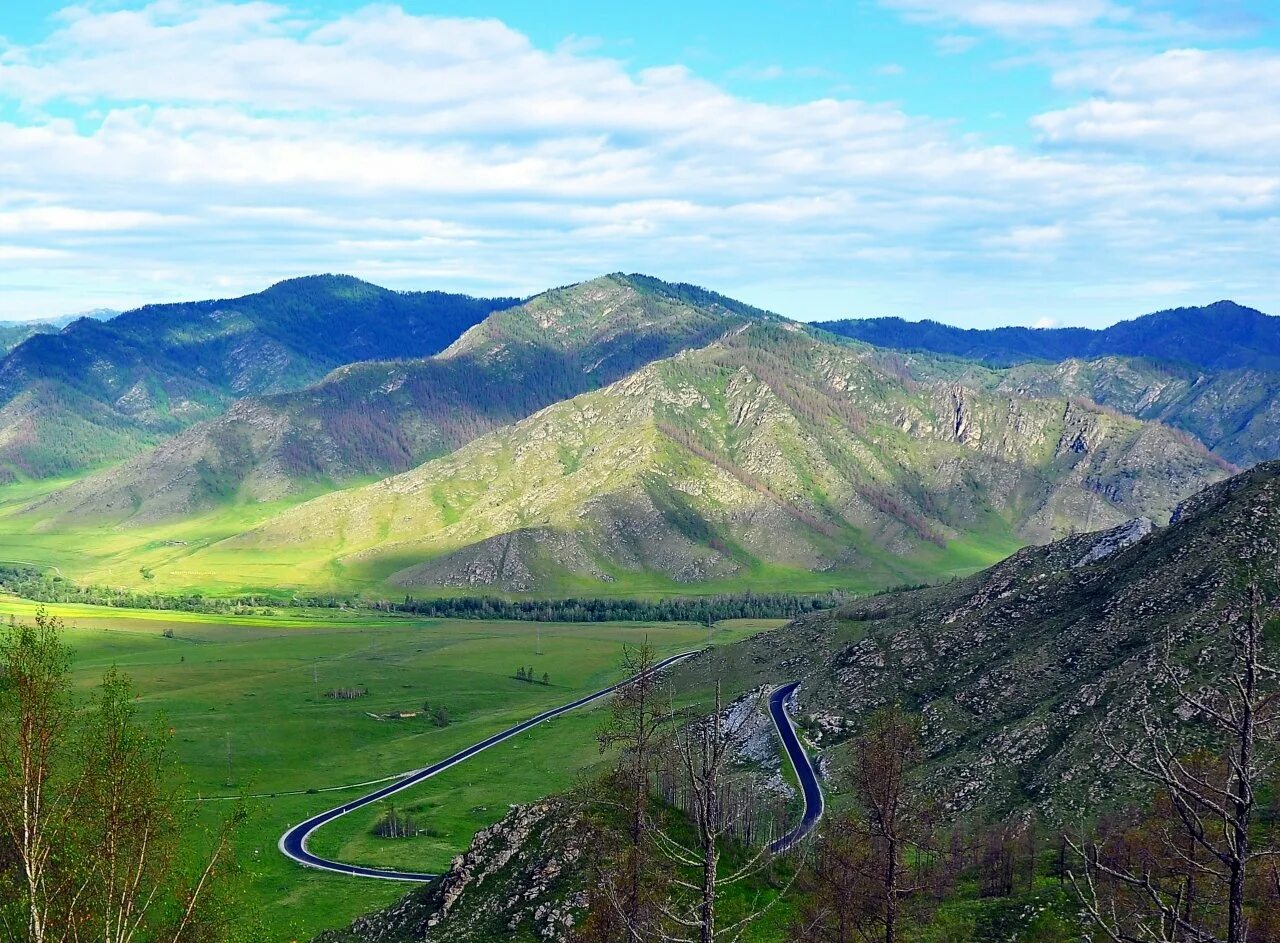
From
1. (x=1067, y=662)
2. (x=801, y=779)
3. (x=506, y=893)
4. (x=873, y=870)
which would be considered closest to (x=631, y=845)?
(x=873, y=870)

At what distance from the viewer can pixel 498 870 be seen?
3937 inches

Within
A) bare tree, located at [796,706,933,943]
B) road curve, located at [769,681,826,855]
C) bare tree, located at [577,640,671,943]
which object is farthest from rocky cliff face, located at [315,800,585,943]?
road curve, located at [769,681,826,855]

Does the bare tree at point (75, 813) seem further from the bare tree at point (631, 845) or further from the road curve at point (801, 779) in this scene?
the road curve at point (801, 779)

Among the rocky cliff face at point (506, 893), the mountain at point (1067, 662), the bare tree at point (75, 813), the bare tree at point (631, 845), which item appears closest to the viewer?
the bare tree at point (75, 813)

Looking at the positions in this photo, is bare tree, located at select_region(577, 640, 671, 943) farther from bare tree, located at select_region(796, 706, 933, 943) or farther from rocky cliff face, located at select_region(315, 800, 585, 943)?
bare tree, located at select_region(796, 706, 933, 943)

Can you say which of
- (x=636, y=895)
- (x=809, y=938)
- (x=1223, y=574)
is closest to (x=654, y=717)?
(x=636, y=895)

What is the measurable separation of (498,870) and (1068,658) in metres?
96.4

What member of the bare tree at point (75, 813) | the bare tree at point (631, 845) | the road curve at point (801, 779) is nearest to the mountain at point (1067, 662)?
the road curve at point (801, 779)

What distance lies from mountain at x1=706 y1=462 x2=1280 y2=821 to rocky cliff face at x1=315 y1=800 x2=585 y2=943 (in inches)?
2408

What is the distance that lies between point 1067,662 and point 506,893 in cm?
9682

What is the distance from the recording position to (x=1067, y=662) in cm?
16400

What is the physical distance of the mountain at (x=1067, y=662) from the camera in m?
141

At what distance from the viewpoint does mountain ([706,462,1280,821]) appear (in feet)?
461

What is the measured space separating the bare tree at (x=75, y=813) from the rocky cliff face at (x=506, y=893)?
38.7 metres
